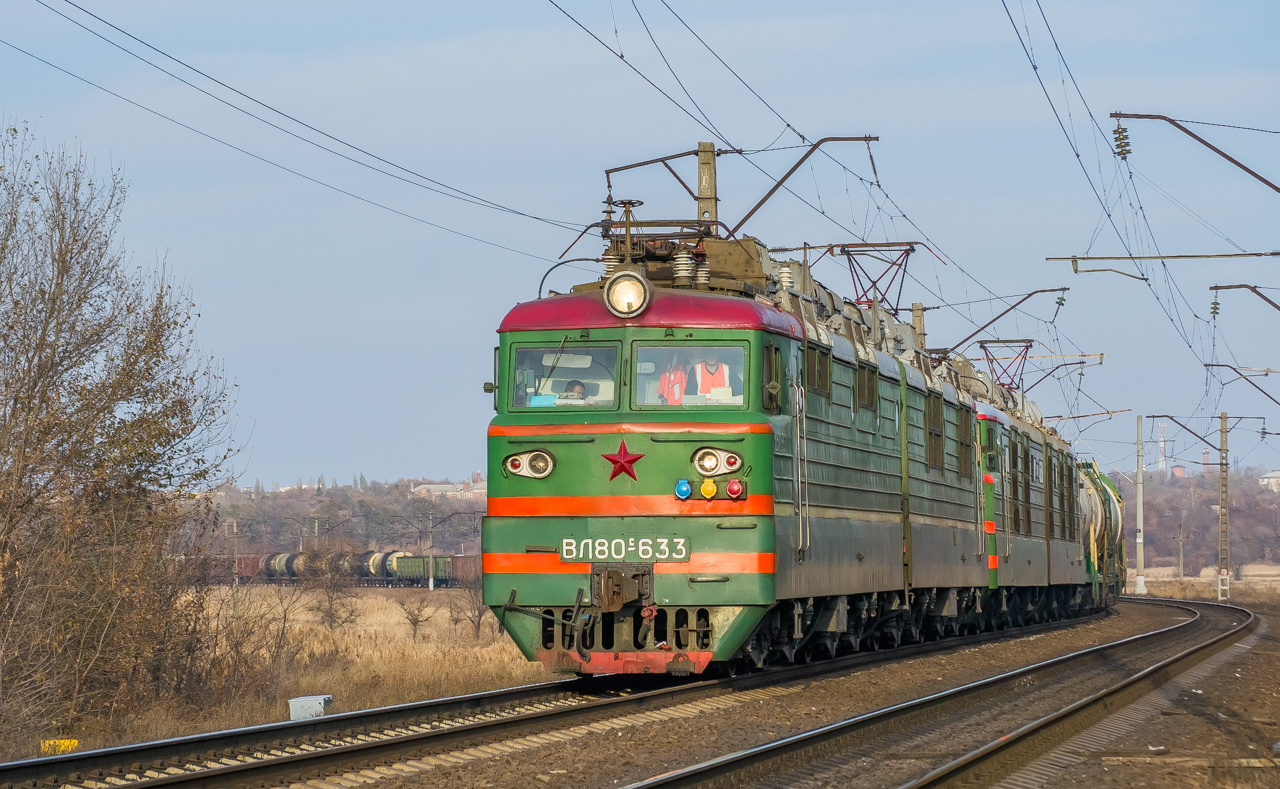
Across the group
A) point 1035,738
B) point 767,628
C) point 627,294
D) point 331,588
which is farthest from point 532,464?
point 331,588

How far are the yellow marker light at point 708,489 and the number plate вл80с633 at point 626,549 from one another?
0.45m

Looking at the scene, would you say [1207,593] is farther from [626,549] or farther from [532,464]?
[532,464]

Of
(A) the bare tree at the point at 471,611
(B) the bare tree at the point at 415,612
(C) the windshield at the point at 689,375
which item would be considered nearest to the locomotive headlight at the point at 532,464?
(C) the windshield at the point at 689,375

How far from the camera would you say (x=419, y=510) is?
15225 cm

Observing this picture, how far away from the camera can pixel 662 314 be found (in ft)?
45.6

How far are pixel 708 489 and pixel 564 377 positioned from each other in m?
1.83

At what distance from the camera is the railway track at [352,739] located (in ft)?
29.6

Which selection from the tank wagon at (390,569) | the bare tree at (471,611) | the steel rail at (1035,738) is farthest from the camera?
the tank wagon at (390,569)

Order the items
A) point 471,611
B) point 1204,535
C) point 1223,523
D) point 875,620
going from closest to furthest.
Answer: point 875,620 < point 471,611 < point 1223,523 < point 1204,535

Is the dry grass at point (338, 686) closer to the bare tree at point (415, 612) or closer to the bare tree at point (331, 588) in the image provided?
the bare tree at point (415, 612)

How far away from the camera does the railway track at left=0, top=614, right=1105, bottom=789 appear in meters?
9.02

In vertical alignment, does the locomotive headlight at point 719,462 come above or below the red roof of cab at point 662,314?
below

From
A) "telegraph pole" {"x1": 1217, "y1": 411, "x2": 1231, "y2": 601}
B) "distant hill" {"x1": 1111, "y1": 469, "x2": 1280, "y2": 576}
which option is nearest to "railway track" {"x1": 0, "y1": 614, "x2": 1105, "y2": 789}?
"telegraph pole" {"x1": 1217, "y1": 411, "x2": 1231, "y2": 601}

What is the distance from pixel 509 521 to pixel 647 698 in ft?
6.88
